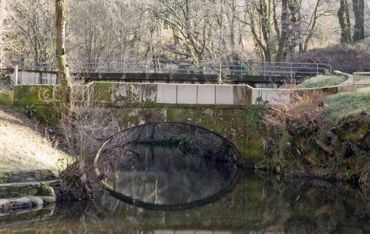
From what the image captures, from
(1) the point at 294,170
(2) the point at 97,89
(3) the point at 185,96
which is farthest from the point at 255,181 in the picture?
(2) the point at 97,89

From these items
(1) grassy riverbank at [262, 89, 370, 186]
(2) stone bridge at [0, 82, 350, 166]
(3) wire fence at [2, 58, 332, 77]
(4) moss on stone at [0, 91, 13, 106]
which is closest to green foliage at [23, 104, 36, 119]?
(2) stone bridge at [0, 82, 350, 166]

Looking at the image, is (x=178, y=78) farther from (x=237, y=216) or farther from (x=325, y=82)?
(x=237, y=216)

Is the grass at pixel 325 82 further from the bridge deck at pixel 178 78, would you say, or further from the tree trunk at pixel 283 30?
the tree trunk at pixel 283 30

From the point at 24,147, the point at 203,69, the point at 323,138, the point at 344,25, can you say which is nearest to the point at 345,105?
the point at 323,138

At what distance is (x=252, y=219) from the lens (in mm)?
16812

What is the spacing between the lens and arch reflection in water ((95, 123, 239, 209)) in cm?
2178

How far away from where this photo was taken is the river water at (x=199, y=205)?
15.5 m

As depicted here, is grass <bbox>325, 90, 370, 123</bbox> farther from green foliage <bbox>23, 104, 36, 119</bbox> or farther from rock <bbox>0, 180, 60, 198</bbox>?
green foliage <bbox>23, 104, 36, 119</bbox>

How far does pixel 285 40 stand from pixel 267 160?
51.8 feet

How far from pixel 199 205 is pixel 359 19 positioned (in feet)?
95.7

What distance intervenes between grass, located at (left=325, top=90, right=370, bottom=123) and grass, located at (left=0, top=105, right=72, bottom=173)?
32.8ft

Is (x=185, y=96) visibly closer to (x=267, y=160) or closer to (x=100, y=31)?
(x=267, y=160)

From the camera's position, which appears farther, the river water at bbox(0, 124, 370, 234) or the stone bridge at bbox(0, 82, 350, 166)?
the stone bridge at bbox(0, 82, 350, 166)

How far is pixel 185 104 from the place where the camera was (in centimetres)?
2572
